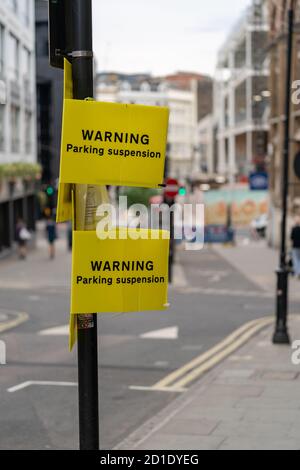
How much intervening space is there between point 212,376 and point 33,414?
3429mm

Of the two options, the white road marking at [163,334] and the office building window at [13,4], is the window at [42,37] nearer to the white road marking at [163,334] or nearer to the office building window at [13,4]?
the office building window at [13,4]

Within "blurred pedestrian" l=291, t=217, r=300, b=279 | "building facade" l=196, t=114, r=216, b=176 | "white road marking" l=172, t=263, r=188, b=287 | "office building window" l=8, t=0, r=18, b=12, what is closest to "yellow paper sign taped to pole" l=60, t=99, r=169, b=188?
"office building window" l=8, t=0, r=18, b=12

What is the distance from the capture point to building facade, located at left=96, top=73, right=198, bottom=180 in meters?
108

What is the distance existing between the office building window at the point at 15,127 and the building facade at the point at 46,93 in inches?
30.8

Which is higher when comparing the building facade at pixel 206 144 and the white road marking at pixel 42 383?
the building facade at pixel 206 144

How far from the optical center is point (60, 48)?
509 cm

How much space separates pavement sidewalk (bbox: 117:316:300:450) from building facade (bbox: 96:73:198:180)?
88.1 meters

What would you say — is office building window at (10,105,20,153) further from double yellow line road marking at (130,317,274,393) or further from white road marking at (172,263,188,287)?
double yellow line road marking at (130,317,274,393)

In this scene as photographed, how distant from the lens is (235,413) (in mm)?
10820

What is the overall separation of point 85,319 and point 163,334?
12720mm

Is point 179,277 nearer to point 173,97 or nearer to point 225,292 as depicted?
point 225,292

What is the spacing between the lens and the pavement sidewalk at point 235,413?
940 cm

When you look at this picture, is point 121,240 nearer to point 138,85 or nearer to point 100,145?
point 100,145

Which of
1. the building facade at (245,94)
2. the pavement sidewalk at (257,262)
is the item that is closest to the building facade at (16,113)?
the pavement sidewalk at (257,262)
